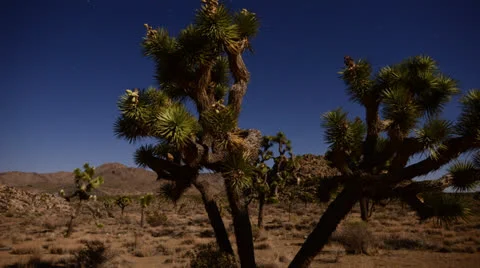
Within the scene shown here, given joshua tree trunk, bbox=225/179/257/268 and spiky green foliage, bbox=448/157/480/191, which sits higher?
spiky green foliage, bbox=448/157/480/191

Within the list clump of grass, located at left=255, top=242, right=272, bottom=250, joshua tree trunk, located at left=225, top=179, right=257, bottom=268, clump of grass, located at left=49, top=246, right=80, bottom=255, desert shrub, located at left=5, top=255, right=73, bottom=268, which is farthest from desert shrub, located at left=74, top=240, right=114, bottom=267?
clump of grass, located at left=255, top=242, right=272, bottom=250

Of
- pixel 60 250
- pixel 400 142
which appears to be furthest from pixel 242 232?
pixel 60 250

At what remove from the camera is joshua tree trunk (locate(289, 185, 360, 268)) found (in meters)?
6.86

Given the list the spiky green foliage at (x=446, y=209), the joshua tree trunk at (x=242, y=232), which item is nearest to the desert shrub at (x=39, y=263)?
the joshua tree trunk at (x=242, y=232)

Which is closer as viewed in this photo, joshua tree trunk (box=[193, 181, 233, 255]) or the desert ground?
joshua tree trunk (box=[193, 181, 233, 255])

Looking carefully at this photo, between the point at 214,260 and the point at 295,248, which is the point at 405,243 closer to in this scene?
the point at 295,248

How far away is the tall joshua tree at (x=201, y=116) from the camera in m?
6.57

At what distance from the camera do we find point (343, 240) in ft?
44.0

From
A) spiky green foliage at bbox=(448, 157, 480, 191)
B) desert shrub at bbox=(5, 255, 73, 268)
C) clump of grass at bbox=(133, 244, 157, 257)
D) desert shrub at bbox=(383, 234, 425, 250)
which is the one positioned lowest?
desert shrub at bbox=(5, 255, 73, 268)

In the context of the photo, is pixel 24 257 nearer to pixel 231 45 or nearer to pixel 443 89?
pixel 231 45

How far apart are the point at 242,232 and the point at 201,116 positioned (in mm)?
2485

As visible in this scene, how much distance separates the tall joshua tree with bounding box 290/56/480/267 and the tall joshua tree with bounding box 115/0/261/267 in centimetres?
169

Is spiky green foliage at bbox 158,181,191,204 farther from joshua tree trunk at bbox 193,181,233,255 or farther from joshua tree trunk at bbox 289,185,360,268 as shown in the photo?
joshua tree trunk at bbox 289,185,360,268

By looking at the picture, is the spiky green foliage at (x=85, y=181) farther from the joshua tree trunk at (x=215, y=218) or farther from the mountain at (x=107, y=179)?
the mountain at (x=107, y=179)
